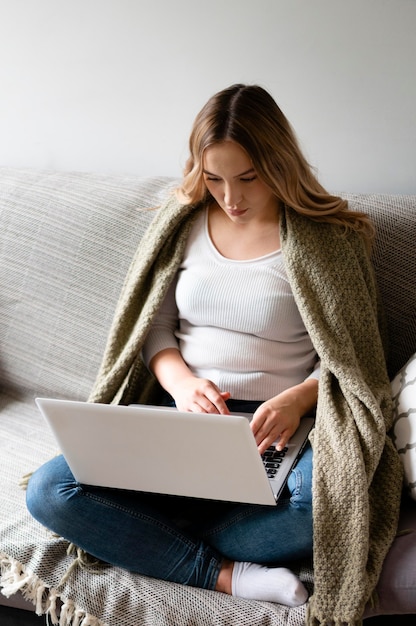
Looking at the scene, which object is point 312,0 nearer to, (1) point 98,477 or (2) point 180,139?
(2) point 180,139

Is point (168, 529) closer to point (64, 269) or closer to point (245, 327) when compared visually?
point (245, 327)

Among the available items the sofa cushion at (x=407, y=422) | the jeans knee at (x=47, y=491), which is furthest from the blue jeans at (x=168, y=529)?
the sofa cushion at (x=407, y=422)

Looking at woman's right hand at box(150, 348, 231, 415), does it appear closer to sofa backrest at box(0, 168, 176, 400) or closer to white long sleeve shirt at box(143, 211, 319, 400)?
white long sleeve shirt at box(143, 211, 319, 400)

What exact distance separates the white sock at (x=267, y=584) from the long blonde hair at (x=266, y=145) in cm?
63

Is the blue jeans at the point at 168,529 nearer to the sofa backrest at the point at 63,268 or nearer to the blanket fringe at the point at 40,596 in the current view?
the blanket fringe at the point at 40,596

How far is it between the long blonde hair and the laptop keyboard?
1.43 ft

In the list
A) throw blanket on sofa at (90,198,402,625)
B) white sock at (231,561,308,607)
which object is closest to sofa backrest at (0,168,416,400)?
throw blanket on sofa at (90,198,402,625)

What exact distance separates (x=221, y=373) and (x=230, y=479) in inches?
12.3

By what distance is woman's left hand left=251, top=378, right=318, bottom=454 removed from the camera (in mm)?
1314

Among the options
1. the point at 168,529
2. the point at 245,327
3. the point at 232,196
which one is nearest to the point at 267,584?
the point at 168,529

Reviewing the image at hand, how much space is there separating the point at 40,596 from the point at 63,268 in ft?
2.57

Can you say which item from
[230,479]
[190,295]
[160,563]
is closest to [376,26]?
[190,295]

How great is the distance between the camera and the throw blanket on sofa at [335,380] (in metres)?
1.23

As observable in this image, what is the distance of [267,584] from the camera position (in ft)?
4.09
